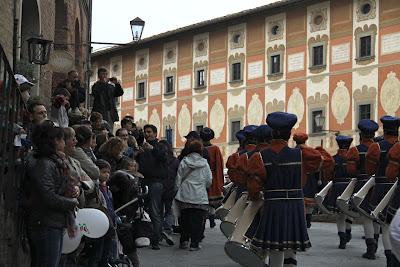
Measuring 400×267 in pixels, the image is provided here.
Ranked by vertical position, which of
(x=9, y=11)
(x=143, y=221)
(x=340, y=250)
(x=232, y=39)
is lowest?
(x=340, y=250)

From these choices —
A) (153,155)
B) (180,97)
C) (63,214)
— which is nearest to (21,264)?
(63,214)

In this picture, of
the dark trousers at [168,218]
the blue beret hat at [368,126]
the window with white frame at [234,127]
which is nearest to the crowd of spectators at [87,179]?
the dark trousers at [168,218]

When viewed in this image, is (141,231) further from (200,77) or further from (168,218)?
(200,77)

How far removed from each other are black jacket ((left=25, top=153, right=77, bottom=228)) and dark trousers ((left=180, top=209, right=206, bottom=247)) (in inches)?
247

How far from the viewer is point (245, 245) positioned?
906cm

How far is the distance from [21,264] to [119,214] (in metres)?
1.20

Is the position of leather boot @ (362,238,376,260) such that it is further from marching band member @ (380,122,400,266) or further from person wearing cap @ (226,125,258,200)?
marching band member @ (380,122,400,266)

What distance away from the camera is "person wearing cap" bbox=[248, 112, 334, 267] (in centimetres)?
884

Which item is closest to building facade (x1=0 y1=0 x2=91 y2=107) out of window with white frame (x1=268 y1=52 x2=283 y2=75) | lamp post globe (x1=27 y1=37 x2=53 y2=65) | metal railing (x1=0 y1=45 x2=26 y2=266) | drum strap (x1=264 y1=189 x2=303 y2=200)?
lamp post globe (x1=27 y1=37 x2=53 y2=65)

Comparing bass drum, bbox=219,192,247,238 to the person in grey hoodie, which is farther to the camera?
the person in grey hoodie

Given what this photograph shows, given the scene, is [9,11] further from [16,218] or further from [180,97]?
[180,97]

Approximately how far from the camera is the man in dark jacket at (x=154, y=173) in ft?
42.3

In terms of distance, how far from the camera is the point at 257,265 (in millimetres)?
9125

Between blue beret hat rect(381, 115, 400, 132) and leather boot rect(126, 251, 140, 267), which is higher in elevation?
blue beret hat rect(381, 115, 400, 132)
